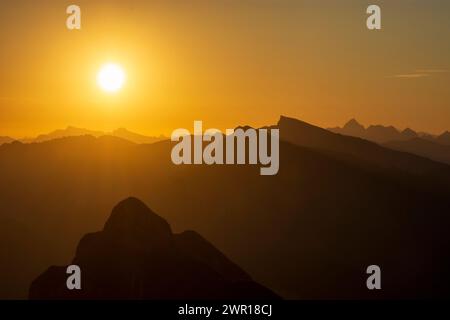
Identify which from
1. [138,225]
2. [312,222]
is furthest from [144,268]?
[312,222]

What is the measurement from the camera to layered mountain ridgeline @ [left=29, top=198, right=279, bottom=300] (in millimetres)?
69750

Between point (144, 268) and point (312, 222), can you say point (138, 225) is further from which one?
point (312, 222)

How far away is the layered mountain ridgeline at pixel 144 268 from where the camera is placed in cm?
6975

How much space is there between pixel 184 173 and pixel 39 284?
117 metres

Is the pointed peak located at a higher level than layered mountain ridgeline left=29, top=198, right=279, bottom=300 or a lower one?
higher

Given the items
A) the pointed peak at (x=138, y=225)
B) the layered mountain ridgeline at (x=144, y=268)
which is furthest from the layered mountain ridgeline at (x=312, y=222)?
the pointed peak at (x=138, y=225)

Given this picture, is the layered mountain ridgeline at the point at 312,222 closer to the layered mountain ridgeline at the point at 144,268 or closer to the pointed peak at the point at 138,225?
the layered mountain ridgeline at the point at 144,268

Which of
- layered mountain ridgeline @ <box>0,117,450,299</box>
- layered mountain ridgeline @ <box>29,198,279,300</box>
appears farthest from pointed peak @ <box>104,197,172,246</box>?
layered mountain ridgeline @ <box>0,117,450,299</box>

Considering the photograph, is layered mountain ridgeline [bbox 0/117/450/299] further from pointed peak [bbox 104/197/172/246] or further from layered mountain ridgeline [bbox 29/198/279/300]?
pointed peak [bbox 104/197/172/246]

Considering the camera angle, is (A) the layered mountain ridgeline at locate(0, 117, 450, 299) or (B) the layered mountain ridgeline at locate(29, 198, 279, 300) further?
(A) the layered mountain ridgeline at locate(0, 117, 450, 299)

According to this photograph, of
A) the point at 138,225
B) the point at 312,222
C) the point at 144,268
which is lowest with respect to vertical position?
the point at 144,268

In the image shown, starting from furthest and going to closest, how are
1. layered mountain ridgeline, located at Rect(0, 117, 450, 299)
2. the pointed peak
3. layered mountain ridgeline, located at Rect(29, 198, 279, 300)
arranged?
layered mountain ridgeline, located at Rect(0, 117, 450, 299) < the pointed peak < layered mountain ridgeline, located at Rect(29, 198, 279, 300)

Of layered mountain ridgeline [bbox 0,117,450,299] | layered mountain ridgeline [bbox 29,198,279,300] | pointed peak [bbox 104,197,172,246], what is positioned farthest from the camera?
layered mountain ridgeline [bbox 0,117,450,299]

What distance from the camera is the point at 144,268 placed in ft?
241
